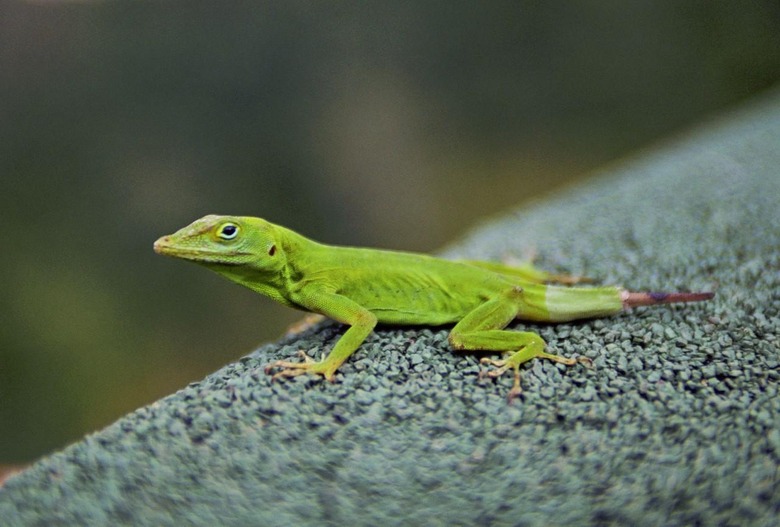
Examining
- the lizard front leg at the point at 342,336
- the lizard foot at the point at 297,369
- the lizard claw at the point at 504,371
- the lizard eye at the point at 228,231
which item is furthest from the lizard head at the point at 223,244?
the lizard claw at the point at 504,371

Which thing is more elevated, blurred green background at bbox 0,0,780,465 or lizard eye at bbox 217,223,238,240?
blurred green background at bbox 0,0,780,465

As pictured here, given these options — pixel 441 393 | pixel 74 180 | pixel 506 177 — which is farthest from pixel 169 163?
pixel 441 393

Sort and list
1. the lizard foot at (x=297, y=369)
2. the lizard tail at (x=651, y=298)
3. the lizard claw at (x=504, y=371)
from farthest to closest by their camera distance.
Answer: the lizard tail at (x=651, y=298)
the lizard foot at (x=297, y=369)
the lizard claw at (x=504, y=371)

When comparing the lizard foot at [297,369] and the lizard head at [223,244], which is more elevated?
the lizard head at [223,244]

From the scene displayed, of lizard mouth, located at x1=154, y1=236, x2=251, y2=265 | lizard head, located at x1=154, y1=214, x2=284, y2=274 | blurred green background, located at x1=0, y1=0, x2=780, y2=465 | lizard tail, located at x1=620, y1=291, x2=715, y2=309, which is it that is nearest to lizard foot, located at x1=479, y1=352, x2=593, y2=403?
lizard tail, located at x1=620, y1=291, x2=715, y2=309

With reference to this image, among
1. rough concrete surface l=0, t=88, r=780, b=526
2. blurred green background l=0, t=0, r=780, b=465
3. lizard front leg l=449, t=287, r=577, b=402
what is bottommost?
rough concrete surface l=0, t=88, r=780, b=526

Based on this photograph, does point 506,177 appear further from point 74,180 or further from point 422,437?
point 422,437

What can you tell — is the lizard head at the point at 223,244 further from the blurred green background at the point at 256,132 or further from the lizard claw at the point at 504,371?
the blurred green background at the point at 256,132

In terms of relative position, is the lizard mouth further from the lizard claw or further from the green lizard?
the lizard claw
